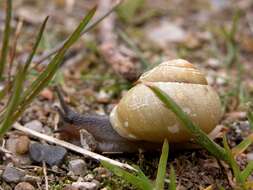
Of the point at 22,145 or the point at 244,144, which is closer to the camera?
the point at 244,144

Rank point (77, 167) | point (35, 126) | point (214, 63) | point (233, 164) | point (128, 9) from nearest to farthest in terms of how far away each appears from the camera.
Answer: point (233, 164) → point (77, 167) → point (35, 126) → point (214, 63) → point (128, 9)

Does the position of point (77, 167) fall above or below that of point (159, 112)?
below

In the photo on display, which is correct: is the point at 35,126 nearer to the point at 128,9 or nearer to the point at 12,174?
the point at 12,174

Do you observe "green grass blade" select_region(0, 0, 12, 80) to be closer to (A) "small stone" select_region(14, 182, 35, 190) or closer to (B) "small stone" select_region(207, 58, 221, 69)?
(A) "small stone" select_region(14, 182, 35, 190)

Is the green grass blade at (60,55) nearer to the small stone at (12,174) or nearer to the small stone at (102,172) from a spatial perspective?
the small stone at (12,174)

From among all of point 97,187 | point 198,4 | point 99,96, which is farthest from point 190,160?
point 198,4

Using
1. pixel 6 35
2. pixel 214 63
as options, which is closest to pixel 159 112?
pixel 6 35

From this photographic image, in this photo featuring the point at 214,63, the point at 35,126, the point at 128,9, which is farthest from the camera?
the point at 128,9
